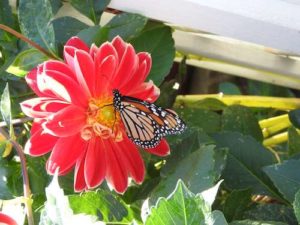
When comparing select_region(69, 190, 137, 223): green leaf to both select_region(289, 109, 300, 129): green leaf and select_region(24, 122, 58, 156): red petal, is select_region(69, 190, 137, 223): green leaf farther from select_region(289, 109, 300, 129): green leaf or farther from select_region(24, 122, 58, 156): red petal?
select_region(289, 109, 300, 129): green leaf

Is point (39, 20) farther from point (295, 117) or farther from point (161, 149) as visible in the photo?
point (295, 117)

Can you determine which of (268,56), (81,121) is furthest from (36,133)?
(268,56)

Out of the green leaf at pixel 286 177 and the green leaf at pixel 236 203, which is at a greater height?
the green leaf at pixel 286 177

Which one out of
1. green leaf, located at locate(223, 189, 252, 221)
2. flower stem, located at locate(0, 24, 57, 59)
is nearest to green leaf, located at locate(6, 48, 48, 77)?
flower stem, located at locate(0, 24, 57, 59)

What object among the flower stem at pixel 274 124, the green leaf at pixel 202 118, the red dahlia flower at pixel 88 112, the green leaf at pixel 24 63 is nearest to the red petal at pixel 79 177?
the red dahlia flower at pixel 88 112

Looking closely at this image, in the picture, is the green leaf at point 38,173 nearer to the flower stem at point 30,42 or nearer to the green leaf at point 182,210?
the flower stem at point 30,42

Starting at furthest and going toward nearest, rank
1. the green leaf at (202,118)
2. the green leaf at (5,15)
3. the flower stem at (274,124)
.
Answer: the flower stem at (274,124)
the green leaf at (202,118)
the green leaf at (5,15)

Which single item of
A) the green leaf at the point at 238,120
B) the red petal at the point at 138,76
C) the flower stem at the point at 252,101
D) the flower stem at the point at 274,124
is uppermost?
the red petal at the point at 138,76
